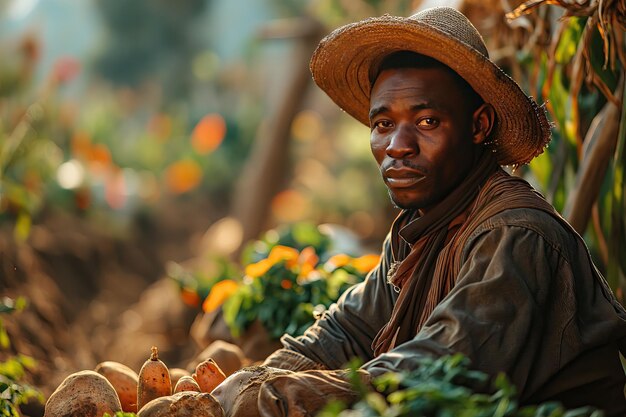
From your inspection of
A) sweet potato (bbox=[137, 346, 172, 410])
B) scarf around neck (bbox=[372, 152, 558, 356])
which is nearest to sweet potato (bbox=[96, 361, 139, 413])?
sweet potato (bbox=[137, 346, 172, 410])

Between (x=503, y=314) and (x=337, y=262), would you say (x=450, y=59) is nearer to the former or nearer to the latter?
(x=503, y=314)

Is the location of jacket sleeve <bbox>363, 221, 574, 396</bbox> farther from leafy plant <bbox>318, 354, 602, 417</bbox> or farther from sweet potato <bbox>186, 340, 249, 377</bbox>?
sweet potato <bbox>186, 340, 249, 377</bbox>

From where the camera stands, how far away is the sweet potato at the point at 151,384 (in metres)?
3.40

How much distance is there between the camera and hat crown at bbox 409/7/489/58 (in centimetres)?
321

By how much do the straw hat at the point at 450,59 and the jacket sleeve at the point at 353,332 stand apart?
595 mm

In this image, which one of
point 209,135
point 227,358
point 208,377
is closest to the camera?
point 208,377

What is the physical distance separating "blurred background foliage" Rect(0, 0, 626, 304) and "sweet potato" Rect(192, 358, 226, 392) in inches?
69.3

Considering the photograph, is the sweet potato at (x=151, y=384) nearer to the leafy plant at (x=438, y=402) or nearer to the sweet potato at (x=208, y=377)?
the sweet potato at (x=208, y=377)

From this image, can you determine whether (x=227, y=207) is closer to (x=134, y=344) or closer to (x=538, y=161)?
(x=134, y=344)

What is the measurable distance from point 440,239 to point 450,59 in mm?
551

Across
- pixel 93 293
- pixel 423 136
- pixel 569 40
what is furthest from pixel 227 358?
pixel 93 293

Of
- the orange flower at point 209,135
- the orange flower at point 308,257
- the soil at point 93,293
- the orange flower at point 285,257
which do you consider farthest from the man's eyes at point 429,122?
the orange flower at point 209,135

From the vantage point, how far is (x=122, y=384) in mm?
3715

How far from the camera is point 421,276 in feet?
10.7
